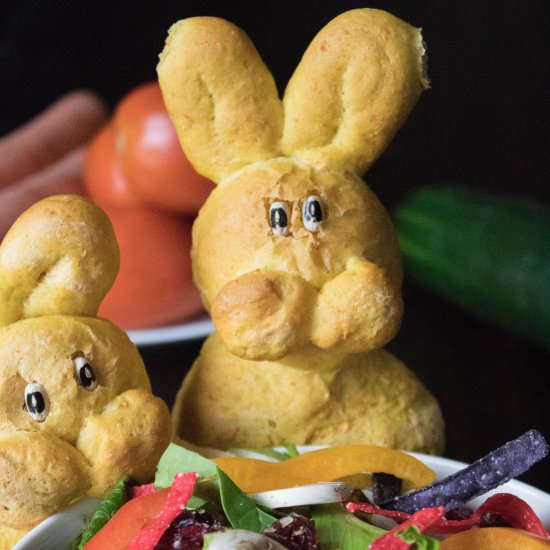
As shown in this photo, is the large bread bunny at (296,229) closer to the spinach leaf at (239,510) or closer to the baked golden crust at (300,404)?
the baked golden crust at (300,404)

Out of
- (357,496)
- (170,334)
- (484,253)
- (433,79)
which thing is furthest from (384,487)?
(433,79)

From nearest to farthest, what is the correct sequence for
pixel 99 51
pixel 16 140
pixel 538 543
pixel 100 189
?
pixel 538 543 < pixel 100 189 < pixel 16 140 < pixel 99 51

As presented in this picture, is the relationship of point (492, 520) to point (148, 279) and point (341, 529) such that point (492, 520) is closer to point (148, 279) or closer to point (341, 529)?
point (341, 529)

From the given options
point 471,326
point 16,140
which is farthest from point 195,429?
point 16,140

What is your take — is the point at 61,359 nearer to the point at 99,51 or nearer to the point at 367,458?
the point at 367,458

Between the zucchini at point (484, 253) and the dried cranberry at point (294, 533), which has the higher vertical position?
the dried cranberry at point (294, 533)

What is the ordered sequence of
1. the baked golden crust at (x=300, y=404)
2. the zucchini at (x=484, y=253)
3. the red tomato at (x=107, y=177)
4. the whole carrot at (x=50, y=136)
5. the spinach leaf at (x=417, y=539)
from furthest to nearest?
the whole carrot at (x=50, y=136), the zucchini at (x=484, y=253), the red tomato at (x=107, y=177), the baked golden crust at (x=300, y=404), the spinach leaf at (x=417, y=539)

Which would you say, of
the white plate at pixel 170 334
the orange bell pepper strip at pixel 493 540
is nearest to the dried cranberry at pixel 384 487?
the orange bell pepper strip at pixel 493 540
